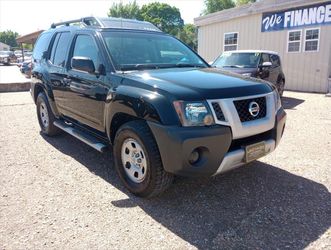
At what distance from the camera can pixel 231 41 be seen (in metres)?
17.0

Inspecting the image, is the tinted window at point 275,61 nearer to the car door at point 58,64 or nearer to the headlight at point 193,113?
the car door at point 58,64

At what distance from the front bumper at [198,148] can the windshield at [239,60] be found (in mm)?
7124

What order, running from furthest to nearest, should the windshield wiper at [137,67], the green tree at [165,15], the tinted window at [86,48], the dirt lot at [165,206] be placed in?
the green tree at [165,15]
the tinted window at [86,48]
the windshield wiper at [137,67]
the dirt lot at [165,206]

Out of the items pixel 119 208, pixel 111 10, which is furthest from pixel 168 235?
pixel 111 10

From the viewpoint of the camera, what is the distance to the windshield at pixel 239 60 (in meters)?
9.90

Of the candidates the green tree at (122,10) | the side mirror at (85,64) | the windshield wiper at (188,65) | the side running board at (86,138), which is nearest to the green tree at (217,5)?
the green tree at (122,10)

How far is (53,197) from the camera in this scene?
3715 millimetres

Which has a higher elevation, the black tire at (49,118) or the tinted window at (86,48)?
the tinted window at (86,48)

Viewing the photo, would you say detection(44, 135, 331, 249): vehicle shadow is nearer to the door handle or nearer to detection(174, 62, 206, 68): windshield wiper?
the door handle

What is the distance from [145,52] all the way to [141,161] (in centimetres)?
164

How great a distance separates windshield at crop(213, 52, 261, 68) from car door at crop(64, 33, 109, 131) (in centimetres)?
613

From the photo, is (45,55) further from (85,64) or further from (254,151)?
(254,151)

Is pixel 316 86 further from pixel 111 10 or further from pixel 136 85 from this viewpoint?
pixel 111 10

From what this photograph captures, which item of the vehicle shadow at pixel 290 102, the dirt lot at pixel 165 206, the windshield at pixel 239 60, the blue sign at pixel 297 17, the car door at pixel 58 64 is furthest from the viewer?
Result: the blue sign at pixel 297 17
